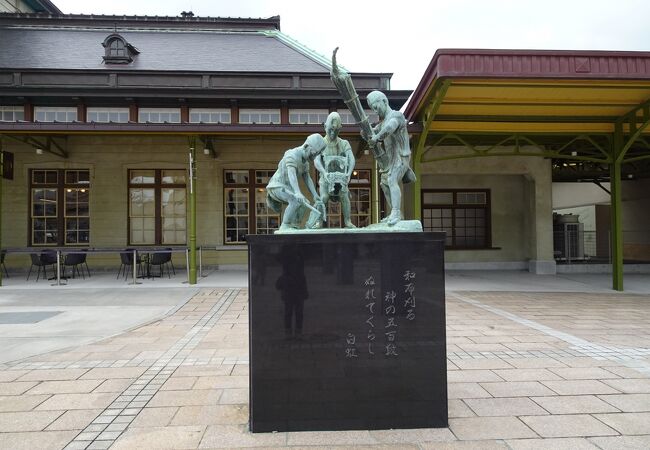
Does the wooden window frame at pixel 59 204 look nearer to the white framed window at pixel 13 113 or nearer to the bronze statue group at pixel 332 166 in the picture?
the white framed window at pixel 13 113

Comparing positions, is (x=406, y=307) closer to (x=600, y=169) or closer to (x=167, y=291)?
(x=167, y=291)

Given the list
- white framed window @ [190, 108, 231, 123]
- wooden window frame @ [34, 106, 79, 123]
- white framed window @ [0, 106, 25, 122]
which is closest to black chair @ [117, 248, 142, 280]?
white framed window @ [190, 108, 231, 123]

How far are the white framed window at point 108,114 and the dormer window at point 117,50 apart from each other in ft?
7.17

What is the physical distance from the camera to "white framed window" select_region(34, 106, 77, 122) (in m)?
13.1

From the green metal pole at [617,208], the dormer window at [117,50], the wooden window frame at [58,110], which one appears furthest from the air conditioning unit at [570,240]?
the wooden window frame at [58,110]

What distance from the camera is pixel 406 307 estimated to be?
10.1ft

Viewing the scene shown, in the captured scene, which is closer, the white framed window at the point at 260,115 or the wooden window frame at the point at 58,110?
the wooden window frame at the point at 58,110

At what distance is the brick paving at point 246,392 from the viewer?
9.41 ft

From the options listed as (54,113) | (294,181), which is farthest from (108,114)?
(294,181)

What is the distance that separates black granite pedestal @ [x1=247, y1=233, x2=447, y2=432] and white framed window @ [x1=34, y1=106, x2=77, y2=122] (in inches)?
524

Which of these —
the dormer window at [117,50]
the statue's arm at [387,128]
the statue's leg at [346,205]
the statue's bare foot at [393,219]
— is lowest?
the statue's bare foot at [393,219]

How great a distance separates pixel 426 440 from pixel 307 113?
1230 centimetres

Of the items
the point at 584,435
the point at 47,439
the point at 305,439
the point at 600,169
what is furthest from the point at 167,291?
the point at 600,169

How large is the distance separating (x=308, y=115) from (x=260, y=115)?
1.63m
